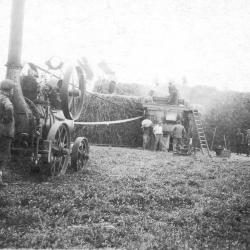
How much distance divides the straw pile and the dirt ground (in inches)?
521

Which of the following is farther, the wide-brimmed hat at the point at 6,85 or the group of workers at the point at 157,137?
the group of workers at the point at 157,137

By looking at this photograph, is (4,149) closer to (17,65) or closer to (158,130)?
(17,65)

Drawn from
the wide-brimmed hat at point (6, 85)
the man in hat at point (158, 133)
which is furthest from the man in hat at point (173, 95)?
the wide-brimmed hat at point (6, 85)

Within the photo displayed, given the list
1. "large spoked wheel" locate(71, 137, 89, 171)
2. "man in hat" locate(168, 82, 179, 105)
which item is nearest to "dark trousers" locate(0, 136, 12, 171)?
"large spoked wheel" locate(71, 137, 89, 171)

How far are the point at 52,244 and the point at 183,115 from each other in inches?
742

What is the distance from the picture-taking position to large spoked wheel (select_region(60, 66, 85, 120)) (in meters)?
8.79

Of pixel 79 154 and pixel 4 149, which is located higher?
pixel 4 149

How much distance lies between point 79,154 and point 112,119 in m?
13.0

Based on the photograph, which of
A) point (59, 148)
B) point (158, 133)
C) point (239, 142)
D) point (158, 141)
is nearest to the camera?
point (59, 148)

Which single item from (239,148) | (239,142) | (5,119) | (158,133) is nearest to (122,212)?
(5,119)

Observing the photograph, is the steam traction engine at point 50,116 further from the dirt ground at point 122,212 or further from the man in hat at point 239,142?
the man in hat at point 239,142

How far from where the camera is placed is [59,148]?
8.98 meters

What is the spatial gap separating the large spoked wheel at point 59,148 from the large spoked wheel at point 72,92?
1.54 feet

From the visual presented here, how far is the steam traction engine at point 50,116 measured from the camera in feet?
27.2
